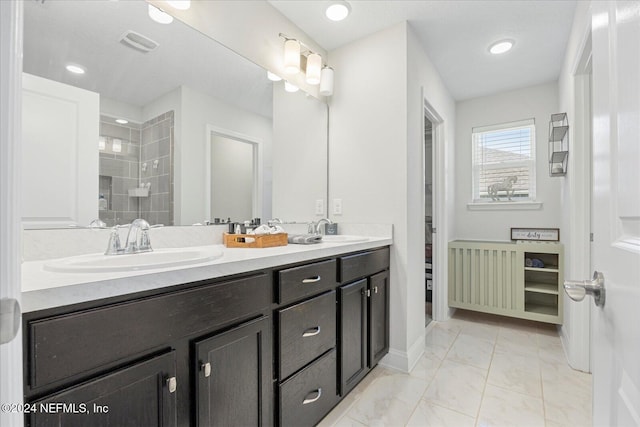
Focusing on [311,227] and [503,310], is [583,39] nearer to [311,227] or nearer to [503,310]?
[311,227]

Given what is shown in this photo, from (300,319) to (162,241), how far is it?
0.75 metres

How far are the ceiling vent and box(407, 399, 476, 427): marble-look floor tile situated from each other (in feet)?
7.25

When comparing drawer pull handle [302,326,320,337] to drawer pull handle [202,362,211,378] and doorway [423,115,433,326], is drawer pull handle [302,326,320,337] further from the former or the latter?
doorway [423,115,433,326]

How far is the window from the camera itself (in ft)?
10.1

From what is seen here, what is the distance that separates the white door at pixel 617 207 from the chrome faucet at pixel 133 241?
4.71ft

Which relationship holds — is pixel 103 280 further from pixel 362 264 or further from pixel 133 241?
pixel 362 264

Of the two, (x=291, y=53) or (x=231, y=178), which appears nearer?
(x=231, y=178)

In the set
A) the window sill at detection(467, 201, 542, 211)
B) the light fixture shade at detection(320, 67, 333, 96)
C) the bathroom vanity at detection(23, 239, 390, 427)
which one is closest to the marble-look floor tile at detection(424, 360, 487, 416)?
the bathroom vanity at detection(23, 239, 390, 427)

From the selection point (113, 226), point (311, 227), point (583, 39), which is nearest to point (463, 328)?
point (311, 227)

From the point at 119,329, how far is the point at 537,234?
3.48 meters

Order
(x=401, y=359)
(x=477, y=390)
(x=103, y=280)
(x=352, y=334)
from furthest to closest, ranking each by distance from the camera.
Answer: (x=401, y=359)
(x=477, y=390)
(x=352, y=334)
(x=103, y=280)

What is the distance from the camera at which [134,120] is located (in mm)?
1320

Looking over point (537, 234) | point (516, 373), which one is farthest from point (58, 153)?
point (537, 234)

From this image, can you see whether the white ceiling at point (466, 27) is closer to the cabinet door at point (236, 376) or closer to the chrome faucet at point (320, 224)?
the chrome faucet at point (320, 224)
